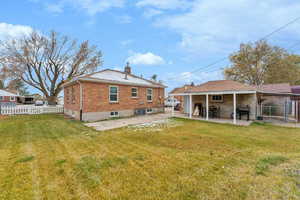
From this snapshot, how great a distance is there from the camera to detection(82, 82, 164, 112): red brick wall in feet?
32.3

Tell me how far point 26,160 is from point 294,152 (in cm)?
767

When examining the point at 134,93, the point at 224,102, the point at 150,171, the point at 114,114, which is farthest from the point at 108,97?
the point at 224,102

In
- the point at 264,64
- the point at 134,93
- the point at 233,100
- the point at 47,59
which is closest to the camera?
the point at 233,100

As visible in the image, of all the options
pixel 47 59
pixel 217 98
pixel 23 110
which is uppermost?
pixel 47 59

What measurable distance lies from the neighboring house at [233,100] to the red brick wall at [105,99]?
3701 mm

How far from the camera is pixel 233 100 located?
33.7ft

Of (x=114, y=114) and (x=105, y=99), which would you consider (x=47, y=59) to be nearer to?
(x=105, y=99)

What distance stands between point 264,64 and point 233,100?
17.0m

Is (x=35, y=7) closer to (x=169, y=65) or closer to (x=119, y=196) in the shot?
(x=119, y=196)

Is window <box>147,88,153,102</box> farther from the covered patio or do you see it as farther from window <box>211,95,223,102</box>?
window <box>211,95,223,102</box>

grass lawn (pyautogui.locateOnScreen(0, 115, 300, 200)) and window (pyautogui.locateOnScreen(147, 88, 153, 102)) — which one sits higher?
window (pyautogui.locateOnScreen(147, 88, 153, 102))

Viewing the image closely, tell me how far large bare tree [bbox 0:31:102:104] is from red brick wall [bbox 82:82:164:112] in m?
12.9

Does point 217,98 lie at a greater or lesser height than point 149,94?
lesser

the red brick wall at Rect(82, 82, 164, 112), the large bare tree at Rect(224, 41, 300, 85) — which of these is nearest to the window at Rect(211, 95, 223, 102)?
the red brick wall at Rect(82, 82, 164, 112)
